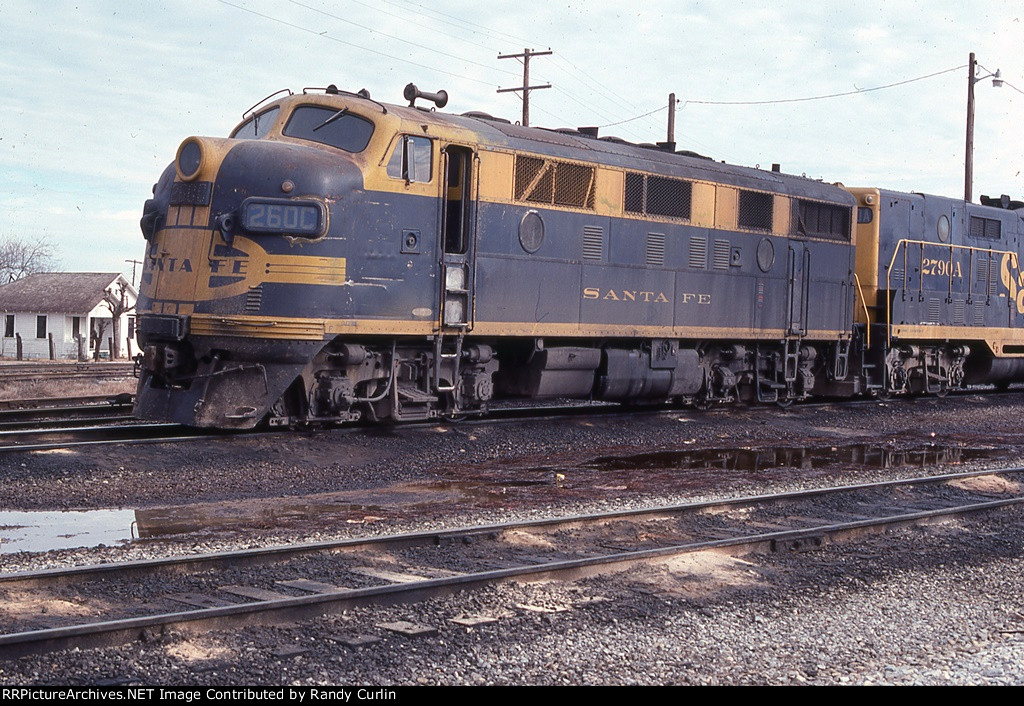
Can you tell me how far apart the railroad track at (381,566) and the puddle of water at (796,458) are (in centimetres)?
278

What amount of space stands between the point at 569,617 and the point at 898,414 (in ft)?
48.6

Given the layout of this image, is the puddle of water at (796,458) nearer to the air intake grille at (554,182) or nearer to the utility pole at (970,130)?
the air intake grille at (554,182)

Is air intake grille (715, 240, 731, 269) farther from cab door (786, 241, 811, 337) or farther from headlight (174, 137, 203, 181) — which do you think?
headlight (174, 137, 203, 181)

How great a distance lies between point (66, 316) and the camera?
58.1 meters

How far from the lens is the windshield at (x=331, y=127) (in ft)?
41.4

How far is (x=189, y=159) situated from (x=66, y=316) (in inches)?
1971

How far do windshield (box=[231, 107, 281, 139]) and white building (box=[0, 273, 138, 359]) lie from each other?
45474mm

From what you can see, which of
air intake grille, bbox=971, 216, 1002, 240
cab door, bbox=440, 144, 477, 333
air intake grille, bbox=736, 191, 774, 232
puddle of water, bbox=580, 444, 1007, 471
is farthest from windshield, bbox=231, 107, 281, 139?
air intake grille, bbox=971, 216, 1002, 240

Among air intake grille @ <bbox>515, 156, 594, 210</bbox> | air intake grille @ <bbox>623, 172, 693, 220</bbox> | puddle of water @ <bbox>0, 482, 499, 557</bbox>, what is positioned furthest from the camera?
air intake grille @ <bbox>623, 172, 693, 220</bbox>

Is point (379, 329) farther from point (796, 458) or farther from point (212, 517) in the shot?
point (796, 458)

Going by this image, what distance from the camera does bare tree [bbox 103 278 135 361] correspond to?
57469mm

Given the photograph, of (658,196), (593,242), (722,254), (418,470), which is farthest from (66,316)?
(418,470)

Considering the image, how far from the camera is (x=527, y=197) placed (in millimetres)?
14141

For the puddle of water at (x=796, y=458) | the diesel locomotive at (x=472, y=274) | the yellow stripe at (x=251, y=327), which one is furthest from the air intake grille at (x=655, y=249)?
the yellow stripe at (x=251, y=327)
